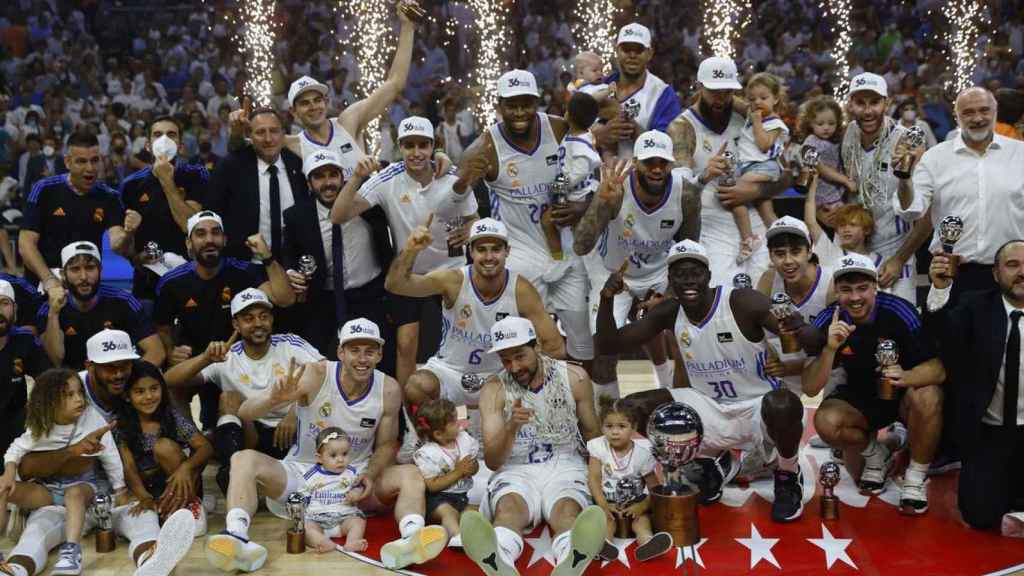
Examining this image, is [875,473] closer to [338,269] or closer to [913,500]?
[913,500]

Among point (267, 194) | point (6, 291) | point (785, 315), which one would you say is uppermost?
point (267, 194)

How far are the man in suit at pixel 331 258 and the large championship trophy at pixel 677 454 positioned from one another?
2.79 m

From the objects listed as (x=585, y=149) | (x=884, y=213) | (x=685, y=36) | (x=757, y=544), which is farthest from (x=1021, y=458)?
(x=685, y=36)

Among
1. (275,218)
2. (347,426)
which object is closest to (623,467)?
(347,426)

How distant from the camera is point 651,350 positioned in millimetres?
7617

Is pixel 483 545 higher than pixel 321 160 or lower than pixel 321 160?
lower

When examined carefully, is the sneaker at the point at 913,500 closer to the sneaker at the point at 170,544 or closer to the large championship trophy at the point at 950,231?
the large championship trophy at the point at 950,231

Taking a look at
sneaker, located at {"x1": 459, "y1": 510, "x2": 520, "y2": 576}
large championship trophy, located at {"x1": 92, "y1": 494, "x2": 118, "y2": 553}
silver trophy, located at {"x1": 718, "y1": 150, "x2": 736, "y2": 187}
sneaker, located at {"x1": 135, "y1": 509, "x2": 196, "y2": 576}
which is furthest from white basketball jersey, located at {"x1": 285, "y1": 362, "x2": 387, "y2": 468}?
silver trophy, located at {"x1": 718, "y1": 150, "x2": 736, "y2": 187}

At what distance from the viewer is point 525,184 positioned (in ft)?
23.9

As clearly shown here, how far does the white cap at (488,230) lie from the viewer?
21.7 feet

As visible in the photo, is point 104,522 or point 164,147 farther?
point 164,147

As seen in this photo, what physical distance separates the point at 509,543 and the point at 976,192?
333 cm

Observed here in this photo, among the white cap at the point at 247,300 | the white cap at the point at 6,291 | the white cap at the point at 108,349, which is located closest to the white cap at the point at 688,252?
the white cap at the point at 247,300

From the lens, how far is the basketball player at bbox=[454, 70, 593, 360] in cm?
716
